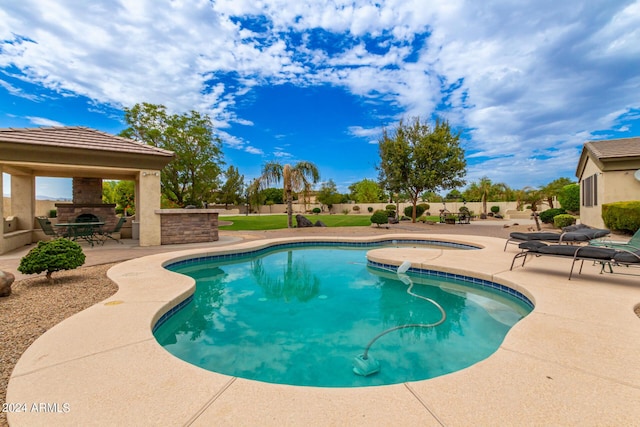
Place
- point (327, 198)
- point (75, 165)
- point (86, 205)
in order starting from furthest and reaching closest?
point (327, 198) → point (86, 205) → point (75, 165)

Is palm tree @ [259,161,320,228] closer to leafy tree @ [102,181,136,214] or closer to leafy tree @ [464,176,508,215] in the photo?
leafy tree @ [102,181,136,214]

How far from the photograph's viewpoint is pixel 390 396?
194cm

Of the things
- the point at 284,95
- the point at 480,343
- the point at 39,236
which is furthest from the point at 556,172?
the point at 39,236

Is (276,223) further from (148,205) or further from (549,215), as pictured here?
(549,215)

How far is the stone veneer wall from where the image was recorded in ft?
34.9

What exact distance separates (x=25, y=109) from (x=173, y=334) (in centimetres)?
2297

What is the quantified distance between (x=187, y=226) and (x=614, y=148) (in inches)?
753

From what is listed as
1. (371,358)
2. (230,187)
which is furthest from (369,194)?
(371,358)

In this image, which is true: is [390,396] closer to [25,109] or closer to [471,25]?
[471,25]

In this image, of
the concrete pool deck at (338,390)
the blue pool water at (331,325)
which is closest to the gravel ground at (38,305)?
the concrete pool deck at (338,390)

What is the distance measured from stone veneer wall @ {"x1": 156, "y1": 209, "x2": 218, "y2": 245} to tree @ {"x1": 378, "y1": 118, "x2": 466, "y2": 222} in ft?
42.2

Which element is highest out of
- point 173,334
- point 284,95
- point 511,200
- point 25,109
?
point 284,95

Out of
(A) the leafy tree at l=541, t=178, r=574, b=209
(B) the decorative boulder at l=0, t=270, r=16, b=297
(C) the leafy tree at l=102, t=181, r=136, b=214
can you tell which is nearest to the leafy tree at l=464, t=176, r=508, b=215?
(A) the leafy tree at l=541, t=178, r=574, b=209

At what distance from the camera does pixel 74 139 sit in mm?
9414
